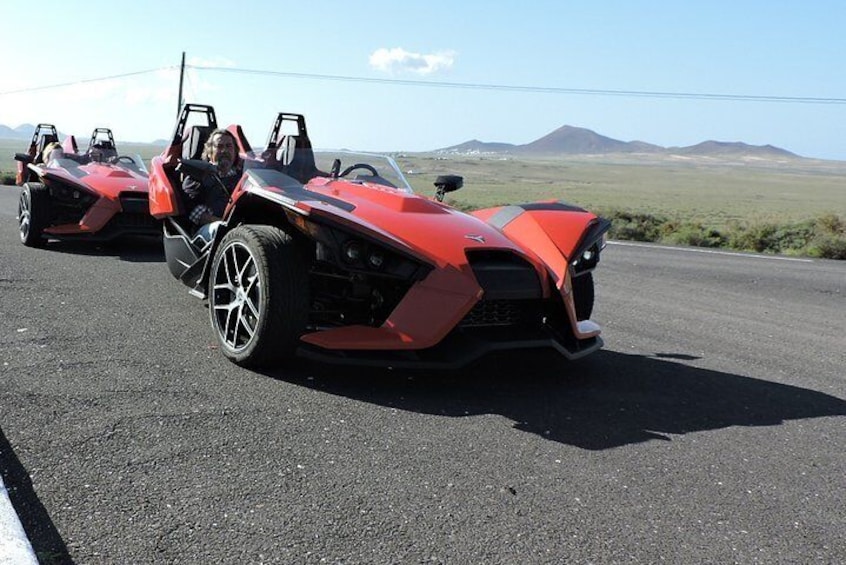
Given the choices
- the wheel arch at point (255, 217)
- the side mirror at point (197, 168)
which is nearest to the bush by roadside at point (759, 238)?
the side mirror at point (197, 168)

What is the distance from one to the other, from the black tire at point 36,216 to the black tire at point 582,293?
6970 mm

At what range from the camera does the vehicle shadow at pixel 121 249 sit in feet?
30.0

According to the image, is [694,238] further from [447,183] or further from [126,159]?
[447,183]

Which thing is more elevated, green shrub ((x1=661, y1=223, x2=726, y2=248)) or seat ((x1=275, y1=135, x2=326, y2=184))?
seat ((x1=275, y1=135, x2=326, y2=184))

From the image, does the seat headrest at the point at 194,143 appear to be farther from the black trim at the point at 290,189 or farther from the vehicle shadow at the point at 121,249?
the black trim at the point at 290,189

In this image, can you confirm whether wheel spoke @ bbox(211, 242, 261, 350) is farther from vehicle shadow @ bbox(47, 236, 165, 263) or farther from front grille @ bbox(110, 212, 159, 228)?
front grille @ bbox(110, 212, 159, 228)

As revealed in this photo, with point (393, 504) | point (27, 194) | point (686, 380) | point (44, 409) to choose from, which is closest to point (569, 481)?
point (393, 504)

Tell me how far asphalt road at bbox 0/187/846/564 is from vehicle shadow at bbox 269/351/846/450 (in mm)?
20

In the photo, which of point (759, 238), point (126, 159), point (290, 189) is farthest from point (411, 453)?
point (759, 238)

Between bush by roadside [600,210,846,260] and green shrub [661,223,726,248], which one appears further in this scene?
green shrub [661,223,726,248]

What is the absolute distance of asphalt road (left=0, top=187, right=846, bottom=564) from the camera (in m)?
2.61

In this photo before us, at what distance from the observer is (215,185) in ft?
22.8

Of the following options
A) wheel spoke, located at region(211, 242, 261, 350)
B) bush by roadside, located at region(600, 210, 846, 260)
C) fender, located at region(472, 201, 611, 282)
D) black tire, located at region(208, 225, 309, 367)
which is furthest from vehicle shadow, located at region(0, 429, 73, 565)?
bush by roadside, located at region(600, 210, 846, 260)

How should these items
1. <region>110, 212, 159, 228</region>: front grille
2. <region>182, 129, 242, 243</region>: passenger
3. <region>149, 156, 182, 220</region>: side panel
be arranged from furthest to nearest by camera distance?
<region>110, 212, 159, 228</region>: front grille → <region>149, 156, 182, 220</region>: side panel → <region>182, 129, 242, 243</region>: passenger
